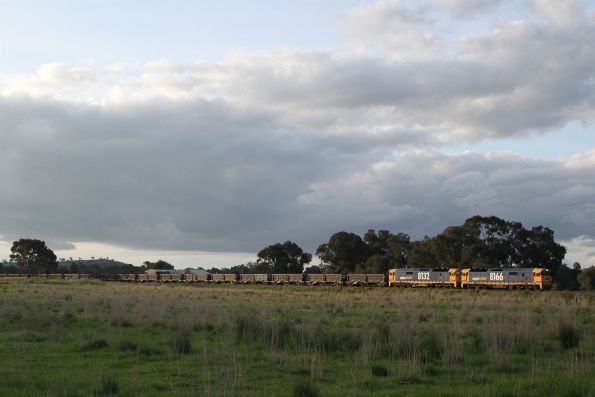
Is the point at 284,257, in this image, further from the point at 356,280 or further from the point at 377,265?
the point at 356,280

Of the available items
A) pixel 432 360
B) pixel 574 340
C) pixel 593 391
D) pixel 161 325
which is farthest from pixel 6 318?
pixel 593 391

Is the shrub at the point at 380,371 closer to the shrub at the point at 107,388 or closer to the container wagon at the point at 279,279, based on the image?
the shrub at the point at 107,388

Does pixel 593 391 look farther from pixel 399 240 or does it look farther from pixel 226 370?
pixel 399 240

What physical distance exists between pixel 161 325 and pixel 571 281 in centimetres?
7794

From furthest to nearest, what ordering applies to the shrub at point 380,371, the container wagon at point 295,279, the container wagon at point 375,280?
the container wagon at point 295,279 < the container wagon at point 375,280 < the shrub at point 380,371

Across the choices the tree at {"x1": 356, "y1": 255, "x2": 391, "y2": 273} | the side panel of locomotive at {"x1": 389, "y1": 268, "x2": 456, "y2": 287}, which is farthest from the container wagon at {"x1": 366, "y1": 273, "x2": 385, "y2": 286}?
the tree at {"x1": 356, "y1": 255, "x2": 391, "y2": 273}

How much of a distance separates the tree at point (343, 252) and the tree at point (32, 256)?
73377mm

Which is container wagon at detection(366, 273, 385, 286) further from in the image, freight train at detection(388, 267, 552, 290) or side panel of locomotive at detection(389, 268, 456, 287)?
side panel of locomotive at detection(389, 268, 456, 287)

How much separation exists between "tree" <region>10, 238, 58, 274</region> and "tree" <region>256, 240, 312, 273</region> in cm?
5888

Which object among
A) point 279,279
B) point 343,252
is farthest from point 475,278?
point 343,252

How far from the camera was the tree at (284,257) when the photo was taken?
135500 mm

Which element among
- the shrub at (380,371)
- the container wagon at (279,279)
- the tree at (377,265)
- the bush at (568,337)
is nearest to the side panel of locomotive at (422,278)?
the container wagon at (279,279)

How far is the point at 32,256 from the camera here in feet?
514

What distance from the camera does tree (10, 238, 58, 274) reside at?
508 feet
